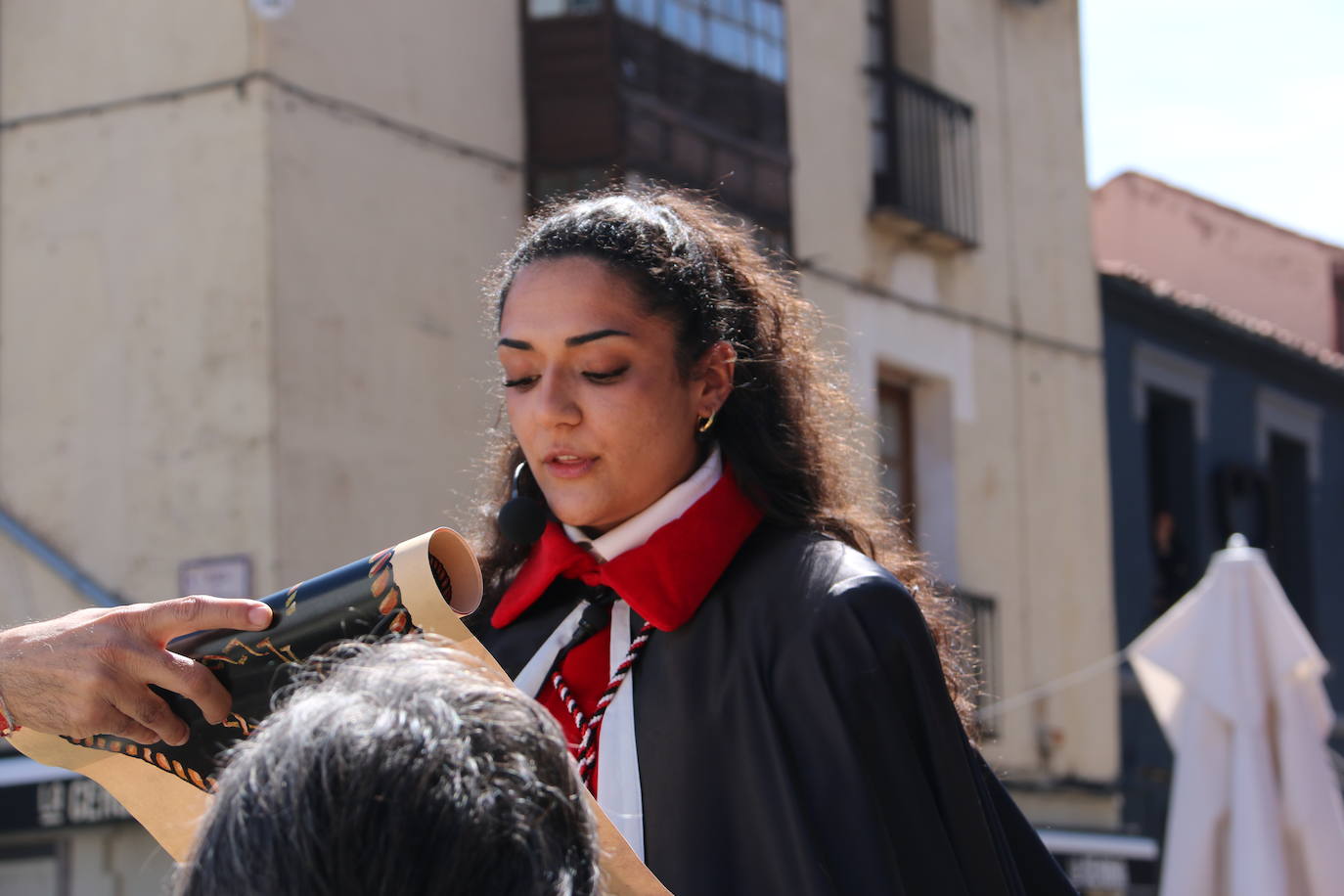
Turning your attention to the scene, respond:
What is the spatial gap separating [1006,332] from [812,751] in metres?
11.0

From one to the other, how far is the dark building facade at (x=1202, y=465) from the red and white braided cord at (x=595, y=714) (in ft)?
38.7

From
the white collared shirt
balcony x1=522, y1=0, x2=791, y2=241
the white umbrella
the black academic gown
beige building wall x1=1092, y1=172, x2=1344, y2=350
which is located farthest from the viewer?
beige building wall x1=1092, y1=172, x2=1344, y2=350

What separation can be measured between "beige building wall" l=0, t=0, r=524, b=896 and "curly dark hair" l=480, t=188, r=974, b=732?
5490 mm

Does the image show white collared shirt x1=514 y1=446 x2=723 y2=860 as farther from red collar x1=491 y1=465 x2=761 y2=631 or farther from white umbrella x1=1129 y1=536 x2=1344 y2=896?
white umbrella x1=1129 y1=536 x2=1344 y2=896

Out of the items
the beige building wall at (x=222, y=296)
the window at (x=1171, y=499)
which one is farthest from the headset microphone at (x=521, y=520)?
the window at (x=1171, y=499)

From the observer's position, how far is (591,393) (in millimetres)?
2363

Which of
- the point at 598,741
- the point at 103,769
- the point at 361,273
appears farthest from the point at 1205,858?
the point at 103,769

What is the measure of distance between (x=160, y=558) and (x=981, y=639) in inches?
225

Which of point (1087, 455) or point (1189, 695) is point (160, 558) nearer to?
point (1189, 695)

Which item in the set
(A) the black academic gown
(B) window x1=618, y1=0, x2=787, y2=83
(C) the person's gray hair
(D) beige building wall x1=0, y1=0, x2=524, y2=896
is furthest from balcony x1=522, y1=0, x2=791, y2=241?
(C) the person's gray hair

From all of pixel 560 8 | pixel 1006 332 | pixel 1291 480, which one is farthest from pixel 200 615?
pixel 1291 480

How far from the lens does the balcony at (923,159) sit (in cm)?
1198

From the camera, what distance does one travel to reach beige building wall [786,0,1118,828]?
11.5m

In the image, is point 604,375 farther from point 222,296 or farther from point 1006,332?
point 1006,332
